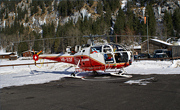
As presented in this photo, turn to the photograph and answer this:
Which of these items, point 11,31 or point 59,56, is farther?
point 11,31

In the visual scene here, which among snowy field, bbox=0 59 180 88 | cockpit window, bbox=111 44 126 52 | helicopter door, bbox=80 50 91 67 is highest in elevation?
cockpit window, bbox=111 44 126 52

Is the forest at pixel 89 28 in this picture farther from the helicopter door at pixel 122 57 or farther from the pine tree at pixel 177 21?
the helicopter door at pixel 122 57

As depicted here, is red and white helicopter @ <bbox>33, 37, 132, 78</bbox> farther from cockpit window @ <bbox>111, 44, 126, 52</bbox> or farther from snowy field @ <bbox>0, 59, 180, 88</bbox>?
snowy field @ <bbox>0, 59, 180, 88</bbox>

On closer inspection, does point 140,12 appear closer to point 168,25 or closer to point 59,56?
point 168,25

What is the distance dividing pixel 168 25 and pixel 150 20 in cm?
931

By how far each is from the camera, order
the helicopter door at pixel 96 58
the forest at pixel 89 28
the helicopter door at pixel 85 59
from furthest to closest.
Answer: the forest at pixel 89 28, the helicopter door at pixel 85 59, the helicopter door at pixel 96 58

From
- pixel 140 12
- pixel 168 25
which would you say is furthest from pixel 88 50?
pixel 140 12

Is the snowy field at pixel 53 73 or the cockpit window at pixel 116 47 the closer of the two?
the snowy field at pixel 53 73

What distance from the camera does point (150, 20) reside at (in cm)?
8400

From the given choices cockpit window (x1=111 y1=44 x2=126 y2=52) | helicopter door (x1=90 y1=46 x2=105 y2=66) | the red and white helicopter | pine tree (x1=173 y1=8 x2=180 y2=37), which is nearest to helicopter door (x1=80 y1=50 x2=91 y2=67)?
the red and white helicopter

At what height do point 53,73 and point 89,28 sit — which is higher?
point 89,28

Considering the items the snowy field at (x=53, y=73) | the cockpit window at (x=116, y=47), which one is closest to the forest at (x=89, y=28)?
the snowy field at (x=53, y=73)

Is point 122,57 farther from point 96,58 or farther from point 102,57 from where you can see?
point 96,58

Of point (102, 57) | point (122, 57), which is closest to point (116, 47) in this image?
point (122, 57)
